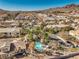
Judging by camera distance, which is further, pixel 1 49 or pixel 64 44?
pixel 64 44

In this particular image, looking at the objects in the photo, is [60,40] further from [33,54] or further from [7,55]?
[7,55]

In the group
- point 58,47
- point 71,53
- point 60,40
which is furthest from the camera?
point 60,40

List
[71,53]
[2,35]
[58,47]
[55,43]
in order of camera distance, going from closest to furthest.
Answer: [71,53] < [58,47] < [55,43] < [2,35]

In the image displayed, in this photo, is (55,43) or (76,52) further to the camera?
(55,43)

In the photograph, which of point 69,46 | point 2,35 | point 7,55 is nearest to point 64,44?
point 69,46

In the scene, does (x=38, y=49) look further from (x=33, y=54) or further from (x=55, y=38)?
(x=55, y=38)

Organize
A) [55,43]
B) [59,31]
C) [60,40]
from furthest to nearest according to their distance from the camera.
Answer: [59,31], [60,40], [55,43]

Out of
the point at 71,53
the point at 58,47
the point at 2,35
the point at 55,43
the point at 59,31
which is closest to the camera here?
the point at 71,53

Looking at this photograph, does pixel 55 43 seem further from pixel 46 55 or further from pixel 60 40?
pixel 46 55

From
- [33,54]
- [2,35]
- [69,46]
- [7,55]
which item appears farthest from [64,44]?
[2,35]
